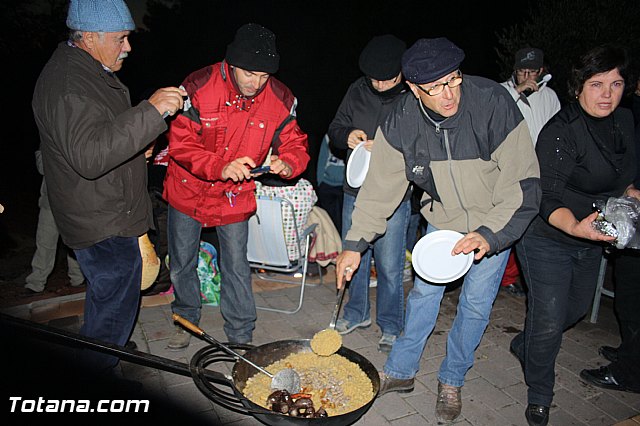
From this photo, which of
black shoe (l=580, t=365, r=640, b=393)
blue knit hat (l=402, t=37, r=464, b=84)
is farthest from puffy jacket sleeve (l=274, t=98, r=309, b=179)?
black shoe (l=580, t=365, r=640, b=393)

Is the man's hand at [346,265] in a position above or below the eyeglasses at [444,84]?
below

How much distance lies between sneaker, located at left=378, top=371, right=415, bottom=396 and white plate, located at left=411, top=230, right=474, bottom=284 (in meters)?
0.82

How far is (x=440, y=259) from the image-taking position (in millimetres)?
2857

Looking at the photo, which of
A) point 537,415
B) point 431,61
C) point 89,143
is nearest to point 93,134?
point 89,143

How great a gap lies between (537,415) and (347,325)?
1.59 meters

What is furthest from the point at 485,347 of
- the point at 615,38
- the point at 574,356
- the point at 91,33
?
the point at 615,38

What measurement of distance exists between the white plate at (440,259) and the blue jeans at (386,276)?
80cm

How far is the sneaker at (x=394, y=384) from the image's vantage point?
321cm

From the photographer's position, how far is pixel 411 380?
3271 mm

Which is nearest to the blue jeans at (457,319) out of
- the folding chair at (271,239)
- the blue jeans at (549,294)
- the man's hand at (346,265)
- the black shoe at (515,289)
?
the blue jeans at (549,294)

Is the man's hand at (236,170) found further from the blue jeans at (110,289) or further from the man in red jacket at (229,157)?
the blue jeans at (110,289)

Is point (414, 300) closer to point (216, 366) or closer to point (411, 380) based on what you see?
point (411, 380)

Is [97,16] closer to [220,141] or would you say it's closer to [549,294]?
[220,141]

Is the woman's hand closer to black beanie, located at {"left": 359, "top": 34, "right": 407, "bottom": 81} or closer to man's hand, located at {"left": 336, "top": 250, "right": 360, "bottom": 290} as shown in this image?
man's hand, located at {"left": 336, "top": 250, "right": 360, "bottom": 290}
